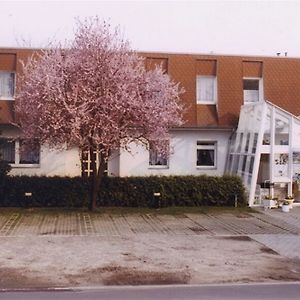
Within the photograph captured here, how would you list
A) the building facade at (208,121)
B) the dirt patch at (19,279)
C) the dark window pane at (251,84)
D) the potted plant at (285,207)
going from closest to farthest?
the dirt patch at (19,279), the potted plant at (285,207), the building facade at (208,121), the dark window pane at (251,84)

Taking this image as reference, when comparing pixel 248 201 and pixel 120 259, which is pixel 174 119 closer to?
pixel 248 201

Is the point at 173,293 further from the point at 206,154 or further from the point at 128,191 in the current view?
the point at 206,154

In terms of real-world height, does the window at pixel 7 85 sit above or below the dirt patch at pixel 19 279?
above

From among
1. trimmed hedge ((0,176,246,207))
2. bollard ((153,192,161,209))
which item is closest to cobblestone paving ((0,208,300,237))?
trimmed hedge ((0,176,246,207))

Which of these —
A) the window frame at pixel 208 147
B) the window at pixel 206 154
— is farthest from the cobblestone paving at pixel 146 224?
the window at pixel 206 154

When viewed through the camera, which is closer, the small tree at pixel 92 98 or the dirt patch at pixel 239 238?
the dirt patch at pixel 239 238

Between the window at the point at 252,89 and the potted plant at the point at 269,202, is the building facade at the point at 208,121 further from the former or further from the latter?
the potted plant at the point at 269,202

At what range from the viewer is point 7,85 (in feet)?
80.6

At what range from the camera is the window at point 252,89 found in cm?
2603

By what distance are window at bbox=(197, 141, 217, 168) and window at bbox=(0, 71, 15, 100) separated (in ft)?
27.9

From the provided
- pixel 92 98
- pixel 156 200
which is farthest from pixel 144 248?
pixel 156 200

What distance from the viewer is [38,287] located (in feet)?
33.4

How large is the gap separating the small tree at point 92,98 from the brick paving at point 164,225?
2.49m

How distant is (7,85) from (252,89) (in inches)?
437
